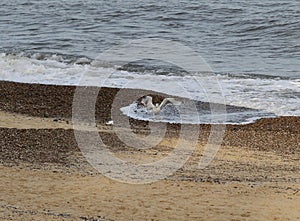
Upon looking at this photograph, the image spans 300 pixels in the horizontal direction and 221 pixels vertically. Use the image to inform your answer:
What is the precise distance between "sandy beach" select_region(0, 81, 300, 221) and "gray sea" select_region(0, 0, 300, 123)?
9.66 feet

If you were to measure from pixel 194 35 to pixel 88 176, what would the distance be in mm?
17674

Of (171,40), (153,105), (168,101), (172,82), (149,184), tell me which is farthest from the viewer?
(171,40)

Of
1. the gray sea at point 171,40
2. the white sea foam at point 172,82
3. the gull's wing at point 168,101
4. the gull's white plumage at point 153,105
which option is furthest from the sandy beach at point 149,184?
the gray sea at point 171,40

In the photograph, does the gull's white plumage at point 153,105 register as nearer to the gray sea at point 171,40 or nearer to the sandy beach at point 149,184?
the sandy beach at point 149,184

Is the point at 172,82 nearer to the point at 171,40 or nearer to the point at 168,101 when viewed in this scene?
the point at 168,101

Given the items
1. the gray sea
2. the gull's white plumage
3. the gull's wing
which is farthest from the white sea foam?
the gull's white plumage

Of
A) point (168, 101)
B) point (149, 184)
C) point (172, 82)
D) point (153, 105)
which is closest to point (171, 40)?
point (172, 82)

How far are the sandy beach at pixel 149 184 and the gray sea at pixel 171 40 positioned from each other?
2.94 metres

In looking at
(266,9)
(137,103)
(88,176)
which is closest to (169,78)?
(137,103)

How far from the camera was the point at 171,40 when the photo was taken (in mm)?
25359

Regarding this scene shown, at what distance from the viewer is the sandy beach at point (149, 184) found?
7883 mm

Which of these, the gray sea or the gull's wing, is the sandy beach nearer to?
the gull's wing

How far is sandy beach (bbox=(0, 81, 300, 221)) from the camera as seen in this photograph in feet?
25.9

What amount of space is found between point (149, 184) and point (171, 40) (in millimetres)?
16854
